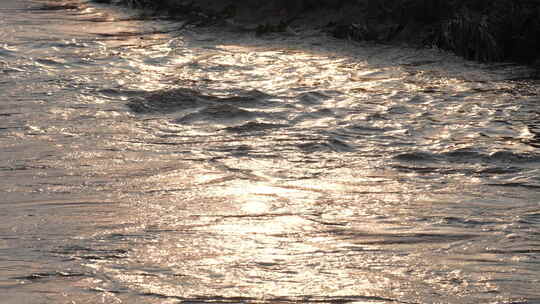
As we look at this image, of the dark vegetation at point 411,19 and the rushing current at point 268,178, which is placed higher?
the dark vegetation at point 411,19

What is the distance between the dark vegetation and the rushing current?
37 centimetres

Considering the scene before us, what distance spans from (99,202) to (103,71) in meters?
4.68

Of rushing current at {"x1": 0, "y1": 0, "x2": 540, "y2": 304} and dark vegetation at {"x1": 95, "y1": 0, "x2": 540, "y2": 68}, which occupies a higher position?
dark vegetation at {"x1": 95, "y1": 0, "x2": 540, "y2": 68}

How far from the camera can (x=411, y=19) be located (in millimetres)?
11828

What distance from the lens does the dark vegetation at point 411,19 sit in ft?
34.2

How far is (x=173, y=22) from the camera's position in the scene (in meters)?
13.6

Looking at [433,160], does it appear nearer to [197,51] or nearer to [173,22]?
[197,51]

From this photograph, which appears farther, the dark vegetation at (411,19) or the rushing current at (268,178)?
the dark vegetation at (411,19)

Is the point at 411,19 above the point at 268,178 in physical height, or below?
above

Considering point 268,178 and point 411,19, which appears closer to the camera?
point 268,178

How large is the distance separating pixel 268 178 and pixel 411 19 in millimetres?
6323

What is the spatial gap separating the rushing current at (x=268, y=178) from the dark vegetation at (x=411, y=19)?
1.21 ft

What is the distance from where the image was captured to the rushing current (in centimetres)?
441

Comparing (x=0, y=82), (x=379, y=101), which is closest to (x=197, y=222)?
(x=379, y=101)
